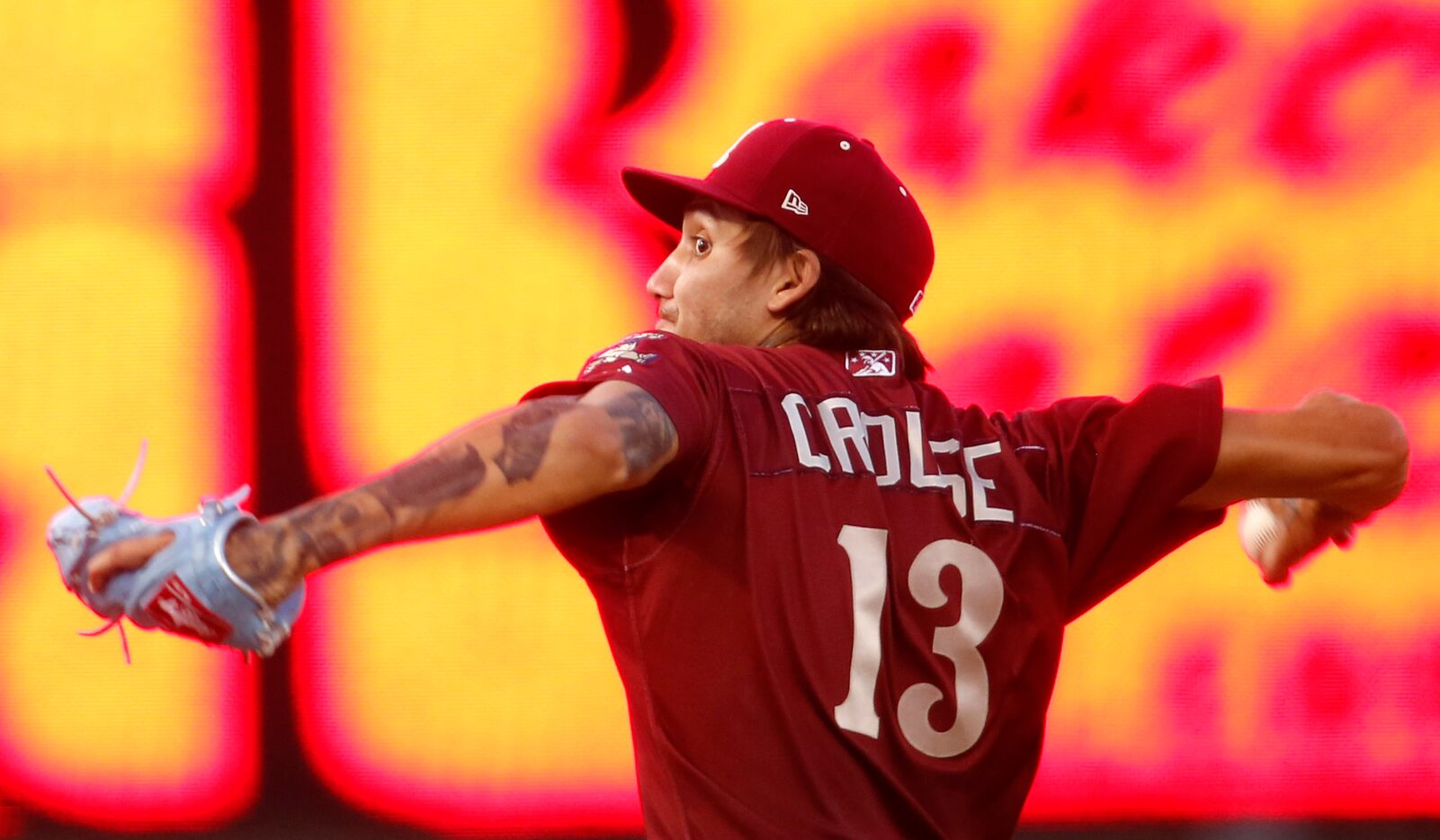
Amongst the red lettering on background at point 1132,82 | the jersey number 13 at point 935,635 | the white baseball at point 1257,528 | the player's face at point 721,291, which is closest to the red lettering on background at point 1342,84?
the red lettering on background at point 1132,82

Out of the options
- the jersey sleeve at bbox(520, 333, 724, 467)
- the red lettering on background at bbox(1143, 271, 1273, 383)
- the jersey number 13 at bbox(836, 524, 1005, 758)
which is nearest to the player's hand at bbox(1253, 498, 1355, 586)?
the jersey number 13 at bbox(836, 524, 1005, 758)

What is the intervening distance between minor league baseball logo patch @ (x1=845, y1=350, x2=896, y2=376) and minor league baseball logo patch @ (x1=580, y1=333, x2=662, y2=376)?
33 centimetres

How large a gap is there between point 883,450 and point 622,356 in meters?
0.34

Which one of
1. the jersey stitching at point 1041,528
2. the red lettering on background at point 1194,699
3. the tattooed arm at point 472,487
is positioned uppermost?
the tattooed arm at point 472,487

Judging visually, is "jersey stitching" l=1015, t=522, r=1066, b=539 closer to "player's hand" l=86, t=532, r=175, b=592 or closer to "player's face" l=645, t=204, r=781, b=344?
"player's face" l=645, t=204, r=781, b=344

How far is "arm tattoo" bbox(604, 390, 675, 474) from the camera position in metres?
1.42

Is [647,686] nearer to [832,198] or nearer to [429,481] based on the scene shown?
[429,481]

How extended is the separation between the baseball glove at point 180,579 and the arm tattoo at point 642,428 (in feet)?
1.00

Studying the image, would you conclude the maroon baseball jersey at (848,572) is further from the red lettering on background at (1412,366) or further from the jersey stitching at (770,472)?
the red lettering on background at (1412,366)

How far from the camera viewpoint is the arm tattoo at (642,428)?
142 cm

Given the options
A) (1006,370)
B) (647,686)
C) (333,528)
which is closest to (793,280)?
(647,686)

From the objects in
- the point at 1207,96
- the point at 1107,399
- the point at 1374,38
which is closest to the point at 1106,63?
the point at 1207,96

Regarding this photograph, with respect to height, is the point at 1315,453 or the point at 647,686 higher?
the point at 1315,453

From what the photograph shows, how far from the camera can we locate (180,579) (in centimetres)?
126
